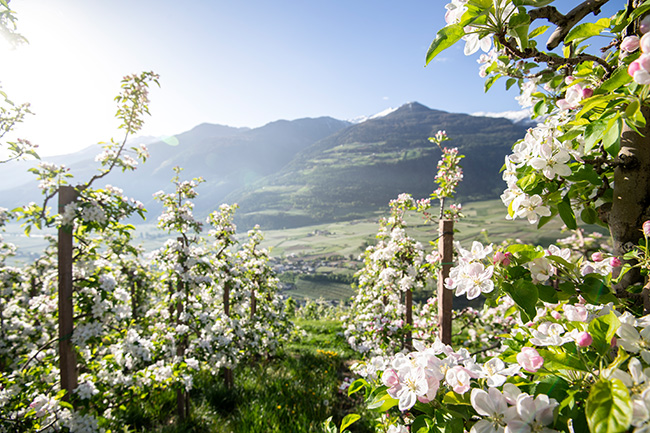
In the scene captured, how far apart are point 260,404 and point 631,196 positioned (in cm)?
469

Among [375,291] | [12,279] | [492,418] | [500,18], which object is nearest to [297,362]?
[375,291]

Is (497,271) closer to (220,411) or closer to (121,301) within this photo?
(121,301)

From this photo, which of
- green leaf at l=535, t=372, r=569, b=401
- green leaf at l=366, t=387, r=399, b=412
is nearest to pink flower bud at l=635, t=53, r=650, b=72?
green leaf at l=535, t=372, r=569, b=401

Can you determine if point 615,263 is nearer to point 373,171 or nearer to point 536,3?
point 536,3

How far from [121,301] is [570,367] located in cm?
347

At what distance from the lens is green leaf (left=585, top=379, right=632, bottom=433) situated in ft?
1.58

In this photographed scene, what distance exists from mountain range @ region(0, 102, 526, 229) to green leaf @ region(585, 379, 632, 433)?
11590 cm

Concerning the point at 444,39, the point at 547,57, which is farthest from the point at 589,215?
the point at 444,39

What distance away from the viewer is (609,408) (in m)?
0.50

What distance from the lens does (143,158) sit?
3.05 metres

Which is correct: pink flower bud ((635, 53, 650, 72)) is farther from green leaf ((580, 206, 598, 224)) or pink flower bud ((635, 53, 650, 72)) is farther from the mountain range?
the mountain range

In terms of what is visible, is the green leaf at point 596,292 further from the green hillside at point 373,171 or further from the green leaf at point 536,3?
the green hillside at point 373,171

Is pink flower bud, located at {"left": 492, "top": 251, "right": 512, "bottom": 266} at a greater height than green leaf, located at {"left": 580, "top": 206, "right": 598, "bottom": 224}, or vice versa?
green leaf, located at {"left": 580, "top": 206, "right": 598, "bottom": 224}

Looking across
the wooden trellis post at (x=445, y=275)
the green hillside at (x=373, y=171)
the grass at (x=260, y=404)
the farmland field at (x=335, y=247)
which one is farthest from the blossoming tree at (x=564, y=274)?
the green hillside at (x=373, y=171)
